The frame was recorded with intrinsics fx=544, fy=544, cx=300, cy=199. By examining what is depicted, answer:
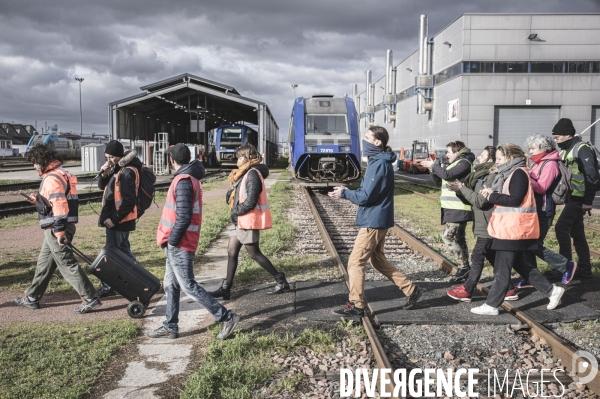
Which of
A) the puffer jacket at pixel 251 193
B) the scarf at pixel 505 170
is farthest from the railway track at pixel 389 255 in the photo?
the puffer jacket at pixel 251 193

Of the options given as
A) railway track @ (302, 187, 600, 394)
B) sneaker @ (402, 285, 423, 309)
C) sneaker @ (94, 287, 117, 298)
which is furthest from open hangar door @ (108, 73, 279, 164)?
sneaker @ (402, 285, 423, 309)

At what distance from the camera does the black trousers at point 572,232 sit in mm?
6934

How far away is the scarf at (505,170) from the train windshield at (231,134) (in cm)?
3485

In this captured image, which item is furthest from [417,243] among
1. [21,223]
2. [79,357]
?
[21,223]

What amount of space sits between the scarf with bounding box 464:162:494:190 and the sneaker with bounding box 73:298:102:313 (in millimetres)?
4387

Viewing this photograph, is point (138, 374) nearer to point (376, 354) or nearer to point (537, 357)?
point (376, 354)

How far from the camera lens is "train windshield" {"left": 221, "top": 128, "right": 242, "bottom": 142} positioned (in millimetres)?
39438

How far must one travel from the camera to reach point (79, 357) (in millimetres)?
4625

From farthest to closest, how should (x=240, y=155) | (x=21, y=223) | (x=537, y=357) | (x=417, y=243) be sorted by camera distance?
(x=21, y=223)
(x=417, y=243)
(x=240, y=155)
(x=537, y=357)

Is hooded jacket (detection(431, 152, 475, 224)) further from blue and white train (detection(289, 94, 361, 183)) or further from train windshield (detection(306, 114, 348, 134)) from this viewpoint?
train windshield (detection(306, 114, 348, 134))

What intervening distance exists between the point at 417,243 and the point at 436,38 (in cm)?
3928

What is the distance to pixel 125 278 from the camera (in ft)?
18.8

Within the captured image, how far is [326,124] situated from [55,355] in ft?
49.6

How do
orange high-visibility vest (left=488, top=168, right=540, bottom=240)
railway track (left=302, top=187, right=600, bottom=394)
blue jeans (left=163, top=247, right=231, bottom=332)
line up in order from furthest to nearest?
orange high-visibility vest (left=488, top=168, right=540, bottom=240) → blue jeans (left=163, top=247, right=231, bottom=332) → railway track (left=302, top=187, right=600, bottom=394)
